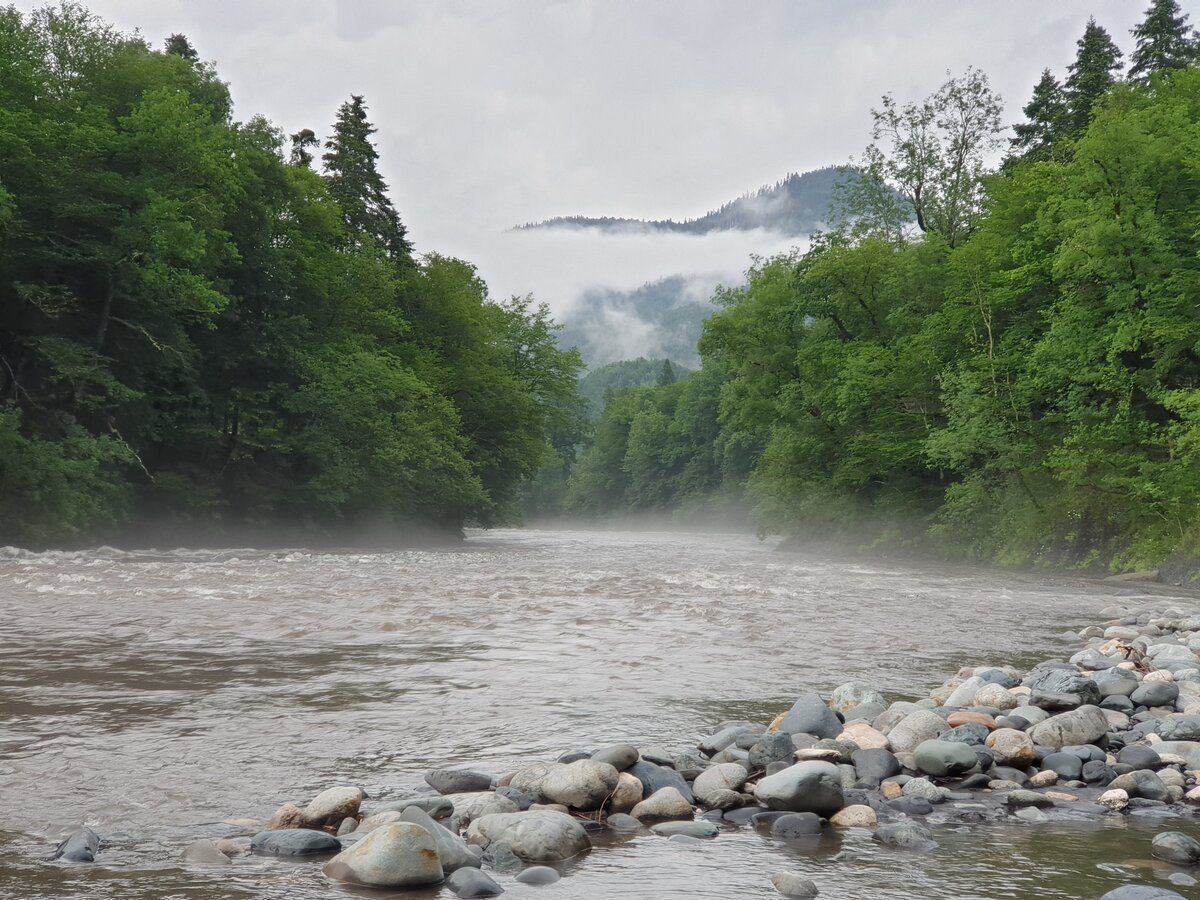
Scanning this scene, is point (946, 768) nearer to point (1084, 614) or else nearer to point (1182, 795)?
Result: point (1182, 795)

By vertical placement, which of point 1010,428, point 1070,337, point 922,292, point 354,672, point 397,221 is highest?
point 397,221

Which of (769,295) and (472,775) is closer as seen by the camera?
(472,775)

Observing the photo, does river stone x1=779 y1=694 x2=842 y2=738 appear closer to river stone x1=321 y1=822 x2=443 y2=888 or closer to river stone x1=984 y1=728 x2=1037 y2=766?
river stone x1=984 y1=728 x2=1037 y2=766

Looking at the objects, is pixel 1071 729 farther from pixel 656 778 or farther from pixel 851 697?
pixel 656 778

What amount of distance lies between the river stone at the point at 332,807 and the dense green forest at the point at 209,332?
23337 millimetres

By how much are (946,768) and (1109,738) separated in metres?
1.47

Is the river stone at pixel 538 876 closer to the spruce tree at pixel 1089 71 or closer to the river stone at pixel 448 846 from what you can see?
the river stone at pixel 448 846

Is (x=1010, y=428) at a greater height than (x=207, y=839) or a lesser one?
greater

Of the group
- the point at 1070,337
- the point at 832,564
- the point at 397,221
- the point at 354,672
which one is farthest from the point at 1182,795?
the point at 397,221

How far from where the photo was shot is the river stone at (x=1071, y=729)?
21.8ft

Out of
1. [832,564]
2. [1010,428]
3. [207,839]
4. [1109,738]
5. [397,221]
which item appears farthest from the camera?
[397,221]

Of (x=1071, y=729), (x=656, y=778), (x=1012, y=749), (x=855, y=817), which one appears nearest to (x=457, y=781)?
(x=656, y=778)

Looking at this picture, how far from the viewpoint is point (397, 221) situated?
180 feet

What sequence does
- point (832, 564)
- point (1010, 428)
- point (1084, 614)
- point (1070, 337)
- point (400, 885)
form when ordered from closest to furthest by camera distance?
point (400, 885), point (1084, 614), point (1070, 337), point (1010, 428), point (832, 564)
